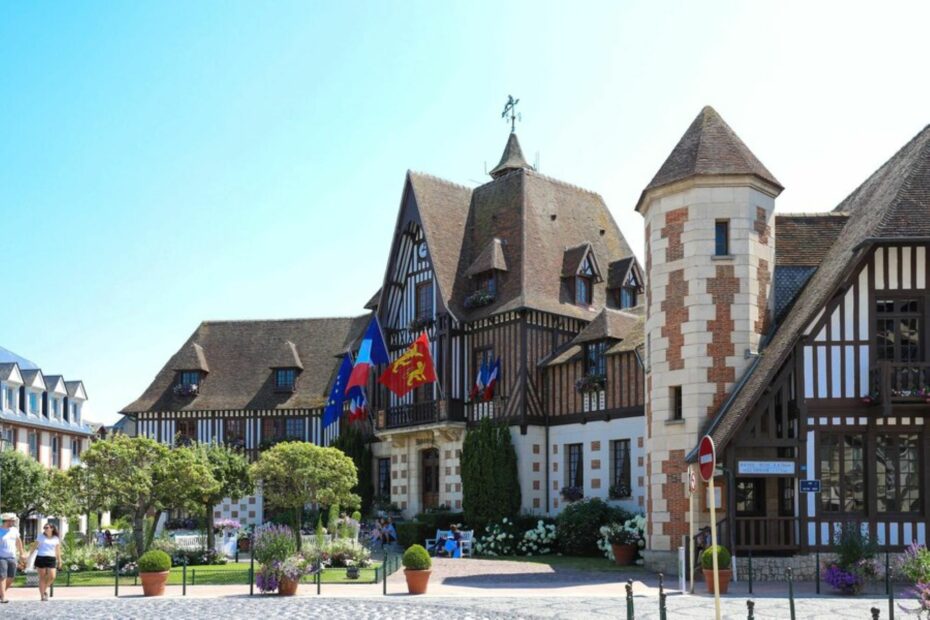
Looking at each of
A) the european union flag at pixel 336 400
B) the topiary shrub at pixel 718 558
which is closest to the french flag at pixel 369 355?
the european union flag at pixel 336 400

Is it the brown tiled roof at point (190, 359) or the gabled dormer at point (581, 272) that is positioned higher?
the gabled dormer at point (581, 272)

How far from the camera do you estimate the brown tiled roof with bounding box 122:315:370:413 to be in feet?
149

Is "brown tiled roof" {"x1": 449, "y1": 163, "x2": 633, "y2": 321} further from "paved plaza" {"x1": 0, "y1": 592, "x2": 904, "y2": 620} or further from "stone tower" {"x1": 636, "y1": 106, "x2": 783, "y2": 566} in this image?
"paved plaza" {"x1": 0, "y1": 592, "x2": 904, "y2": 620}

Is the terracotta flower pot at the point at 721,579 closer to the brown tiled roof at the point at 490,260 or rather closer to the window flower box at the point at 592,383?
the window flower box at the point at 592,383

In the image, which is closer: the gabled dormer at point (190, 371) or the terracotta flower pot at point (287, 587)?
the terracotta flower pot at point (287, 587)

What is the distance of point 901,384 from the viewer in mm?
22344

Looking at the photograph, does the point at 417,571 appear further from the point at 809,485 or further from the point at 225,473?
the point at 225,473

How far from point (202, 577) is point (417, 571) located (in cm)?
665

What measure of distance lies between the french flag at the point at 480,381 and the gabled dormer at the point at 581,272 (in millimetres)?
3694

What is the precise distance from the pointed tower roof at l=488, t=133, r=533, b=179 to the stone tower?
67.1 feet

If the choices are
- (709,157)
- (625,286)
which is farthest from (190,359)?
(709,157)

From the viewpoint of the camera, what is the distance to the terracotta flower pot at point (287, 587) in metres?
20.3

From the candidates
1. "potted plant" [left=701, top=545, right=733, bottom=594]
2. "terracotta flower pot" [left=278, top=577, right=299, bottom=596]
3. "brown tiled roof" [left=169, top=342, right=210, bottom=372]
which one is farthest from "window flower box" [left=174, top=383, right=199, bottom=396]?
"potted plant" [left=701, top=545, right=733, bottom=594]

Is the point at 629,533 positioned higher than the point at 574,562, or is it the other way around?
the point at 629,533
